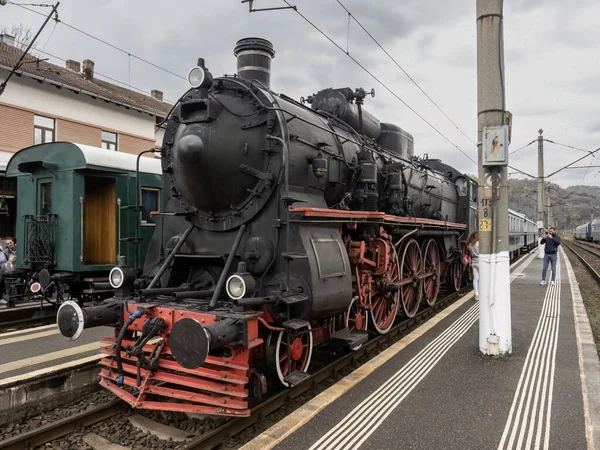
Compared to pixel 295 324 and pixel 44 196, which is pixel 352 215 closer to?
pixel 295 324

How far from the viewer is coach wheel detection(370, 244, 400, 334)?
6.68 metres

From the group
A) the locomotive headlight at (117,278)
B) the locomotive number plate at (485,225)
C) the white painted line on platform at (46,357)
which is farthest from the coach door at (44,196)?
the locomotive number plate at (485,225)

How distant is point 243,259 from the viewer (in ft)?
16.0

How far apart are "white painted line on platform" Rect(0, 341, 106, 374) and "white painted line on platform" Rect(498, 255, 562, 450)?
502 cm

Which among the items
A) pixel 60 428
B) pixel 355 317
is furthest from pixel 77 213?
pixel 355 317

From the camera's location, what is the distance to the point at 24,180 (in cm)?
958

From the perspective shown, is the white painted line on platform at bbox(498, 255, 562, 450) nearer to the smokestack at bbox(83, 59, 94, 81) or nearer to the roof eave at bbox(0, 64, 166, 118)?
the roof eave at bbox(0, 64, 166, 118)

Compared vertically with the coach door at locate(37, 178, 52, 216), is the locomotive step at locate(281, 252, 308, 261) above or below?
below

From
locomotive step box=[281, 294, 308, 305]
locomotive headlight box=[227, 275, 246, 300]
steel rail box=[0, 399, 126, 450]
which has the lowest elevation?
steel rail box=[0, 399, 126, 450]

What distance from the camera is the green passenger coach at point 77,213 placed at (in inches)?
337

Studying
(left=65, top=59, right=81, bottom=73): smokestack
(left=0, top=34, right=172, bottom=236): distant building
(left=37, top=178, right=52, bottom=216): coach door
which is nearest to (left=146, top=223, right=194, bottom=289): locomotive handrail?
(left=37, top=178, right=52, bottom=216): coach door

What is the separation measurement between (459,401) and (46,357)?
4841 mm

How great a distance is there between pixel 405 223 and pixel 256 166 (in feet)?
10.2

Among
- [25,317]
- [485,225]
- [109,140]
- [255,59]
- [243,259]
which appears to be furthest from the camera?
[109,140]
